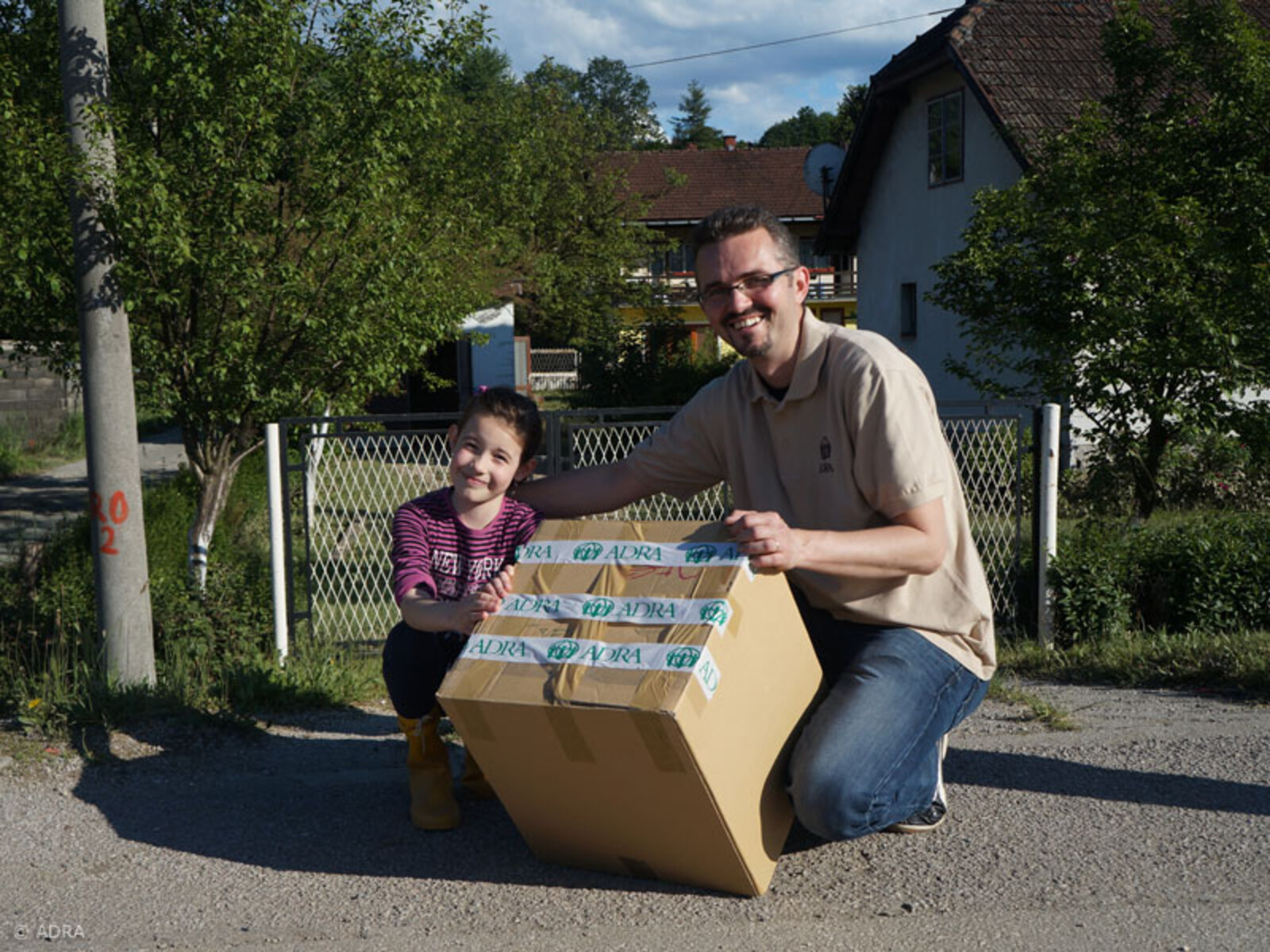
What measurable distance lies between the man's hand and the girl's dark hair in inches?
35.6

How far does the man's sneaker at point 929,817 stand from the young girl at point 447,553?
1236 millimetres

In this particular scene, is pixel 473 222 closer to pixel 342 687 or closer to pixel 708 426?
pixel 342 687

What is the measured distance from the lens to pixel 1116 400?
766 cm

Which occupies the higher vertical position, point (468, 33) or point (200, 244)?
point (468, 33)

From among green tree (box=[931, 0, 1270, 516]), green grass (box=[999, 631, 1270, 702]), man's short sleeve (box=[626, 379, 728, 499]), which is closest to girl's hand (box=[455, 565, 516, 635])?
man's short sleeve (box=[626, 379, 728, 499])

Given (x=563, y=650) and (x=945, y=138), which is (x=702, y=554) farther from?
(x=945, y=138)

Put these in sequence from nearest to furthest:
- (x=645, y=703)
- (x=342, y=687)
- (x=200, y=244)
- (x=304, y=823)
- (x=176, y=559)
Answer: (x=645, y=703) < (x=304, y=823) < (x=342, y=687) < (x=200, y=244) < (x=176, y=559)

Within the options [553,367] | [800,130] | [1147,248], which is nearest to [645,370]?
[1147,248]

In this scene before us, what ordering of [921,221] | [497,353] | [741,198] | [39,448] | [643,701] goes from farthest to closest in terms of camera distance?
[741,198], [497,353], [921,221], [39,448], [643,701]

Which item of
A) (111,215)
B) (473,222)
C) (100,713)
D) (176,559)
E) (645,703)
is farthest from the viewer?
(473,222)

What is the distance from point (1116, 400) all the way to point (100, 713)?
586 cm

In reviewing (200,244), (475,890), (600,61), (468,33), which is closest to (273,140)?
(200,244)

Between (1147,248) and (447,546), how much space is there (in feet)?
17.1

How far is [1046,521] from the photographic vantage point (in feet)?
20.8
